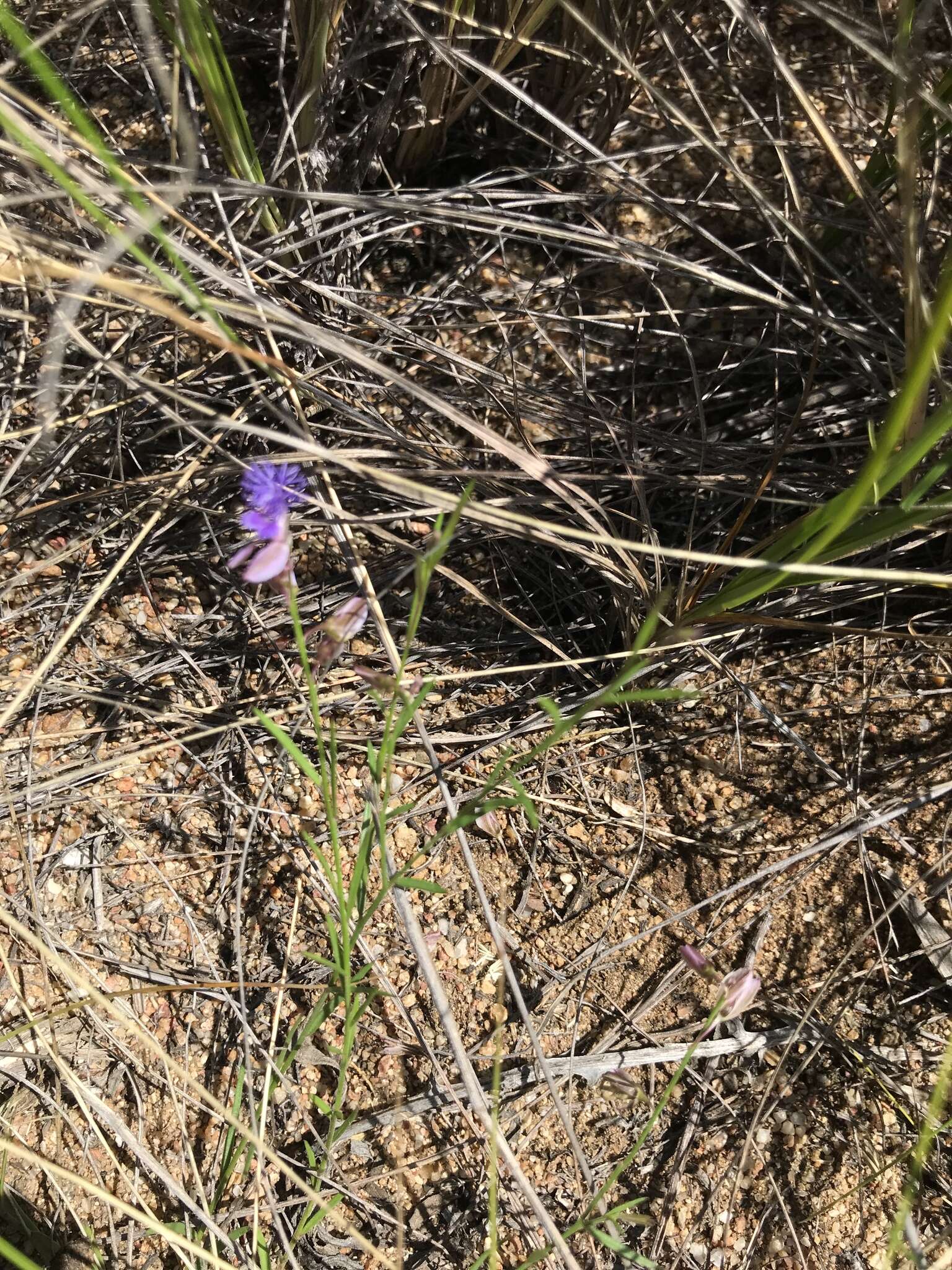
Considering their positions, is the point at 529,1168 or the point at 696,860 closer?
Answer: the point at 529,1168

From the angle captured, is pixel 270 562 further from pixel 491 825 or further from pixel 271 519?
pixel 491 825

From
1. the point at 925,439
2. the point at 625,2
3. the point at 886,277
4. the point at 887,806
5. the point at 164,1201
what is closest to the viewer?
the point at 925,439

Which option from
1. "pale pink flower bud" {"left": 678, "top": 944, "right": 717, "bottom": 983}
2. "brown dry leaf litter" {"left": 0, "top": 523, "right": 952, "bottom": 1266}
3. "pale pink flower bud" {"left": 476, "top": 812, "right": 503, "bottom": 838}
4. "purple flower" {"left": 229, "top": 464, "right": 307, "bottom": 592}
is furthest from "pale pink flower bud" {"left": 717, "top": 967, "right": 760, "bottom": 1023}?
"purple flower" {"left": 229, "top": 464, "right": 307, "bottom": 592}

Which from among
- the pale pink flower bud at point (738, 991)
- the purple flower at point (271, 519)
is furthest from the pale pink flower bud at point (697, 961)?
the purple flower at point (271, 519)

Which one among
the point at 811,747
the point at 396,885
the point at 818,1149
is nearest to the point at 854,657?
the point at 811,747

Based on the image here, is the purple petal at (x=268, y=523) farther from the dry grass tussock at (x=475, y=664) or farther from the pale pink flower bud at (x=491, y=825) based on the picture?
the pale pink flower bud at (x=491, y=825)

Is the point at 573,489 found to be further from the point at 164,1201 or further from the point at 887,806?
the point at 164,1201

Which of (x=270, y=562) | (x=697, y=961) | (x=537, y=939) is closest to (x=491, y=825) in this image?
(x=537, y=939)
